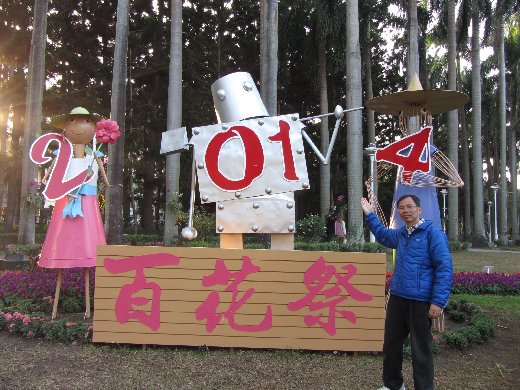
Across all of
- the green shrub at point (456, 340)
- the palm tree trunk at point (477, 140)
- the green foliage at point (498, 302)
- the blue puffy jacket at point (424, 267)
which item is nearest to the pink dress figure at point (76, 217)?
the blue puffy jacket at point (424, 267)

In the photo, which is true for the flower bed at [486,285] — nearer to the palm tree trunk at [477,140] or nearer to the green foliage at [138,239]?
the green foliage at [138,239]

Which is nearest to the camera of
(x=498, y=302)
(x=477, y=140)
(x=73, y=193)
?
(x=73, y=193)

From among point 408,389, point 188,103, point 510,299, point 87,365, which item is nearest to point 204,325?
point 87,365

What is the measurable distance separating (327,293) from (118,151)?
885 cm

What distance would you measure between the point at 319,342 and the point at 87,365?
7.43ft

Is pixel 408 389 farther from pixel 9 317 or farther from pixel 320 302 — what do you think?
pixel 9 317

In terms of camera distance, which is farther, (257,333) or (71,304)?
(71,304)

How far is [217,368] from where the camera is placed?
4.41 metres

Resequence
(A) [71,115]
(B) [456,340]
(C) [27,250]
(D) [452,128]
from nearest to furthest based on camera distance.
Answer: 1. (B) [456,340]
2. (A) [71,115]
3. (C) [27,250]
4. (D) [452,128]

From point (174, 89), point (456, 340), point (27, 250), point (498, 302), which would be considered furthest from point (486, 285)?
point (174, 89)

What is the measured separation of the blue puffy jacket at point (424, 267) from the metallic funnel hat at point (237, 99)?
2387mm

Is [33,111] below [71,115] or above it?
above

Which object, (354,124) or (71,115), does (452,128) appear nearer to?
(354,124)

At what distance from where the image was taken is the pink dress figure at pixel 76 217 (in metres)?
5.81
